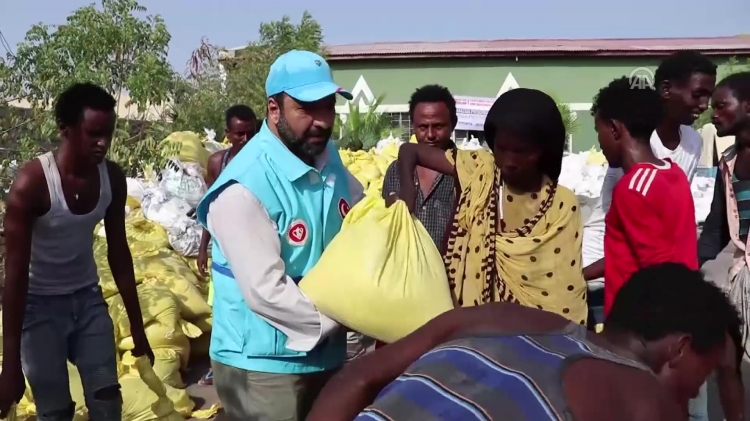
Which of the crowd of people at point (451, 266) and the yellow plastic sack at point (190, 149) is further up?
the yellow plastic sack at point (190, 149)

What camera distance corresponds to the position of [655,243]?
261cm

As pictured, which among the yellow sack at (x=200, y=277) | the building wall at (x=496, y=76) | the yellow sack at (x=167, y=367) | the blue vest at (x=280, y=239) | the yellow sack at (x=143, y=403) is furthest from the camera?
the building wall at (x=496, y=76)

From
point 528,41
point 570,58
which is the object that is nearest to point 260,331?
point 570,58

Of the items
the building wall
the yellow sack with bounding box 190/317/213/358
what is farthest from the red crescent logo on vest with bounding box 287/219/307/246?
the building wall

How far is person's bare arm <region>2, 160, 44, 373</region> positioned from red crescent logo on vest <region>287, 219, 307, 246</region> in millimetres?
1154

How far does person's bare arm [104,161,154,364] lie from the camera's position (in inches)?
125

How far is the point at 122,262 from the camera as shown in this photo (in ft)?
10.7

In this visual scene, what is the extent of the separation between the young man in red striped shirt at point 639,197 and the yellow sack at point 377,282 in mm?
853

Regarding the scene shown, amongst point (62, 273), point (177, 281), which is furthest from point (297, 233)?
point (177, 281)

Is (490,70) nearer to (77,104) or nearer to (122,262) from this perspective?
(122,262)

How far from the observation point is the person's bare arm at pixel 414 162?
2.73 m

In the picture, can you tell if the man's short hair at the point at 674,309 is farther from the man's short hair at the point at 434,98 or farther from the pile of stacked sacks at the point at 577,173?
the pile of stacked sacks at the point at 577,173

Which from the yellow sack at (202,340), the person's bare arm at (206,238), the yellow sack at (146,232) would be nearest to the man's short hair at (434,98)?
the person's bare arm at (206,238)

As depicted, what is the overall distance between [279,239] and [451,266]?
1.98 ft
